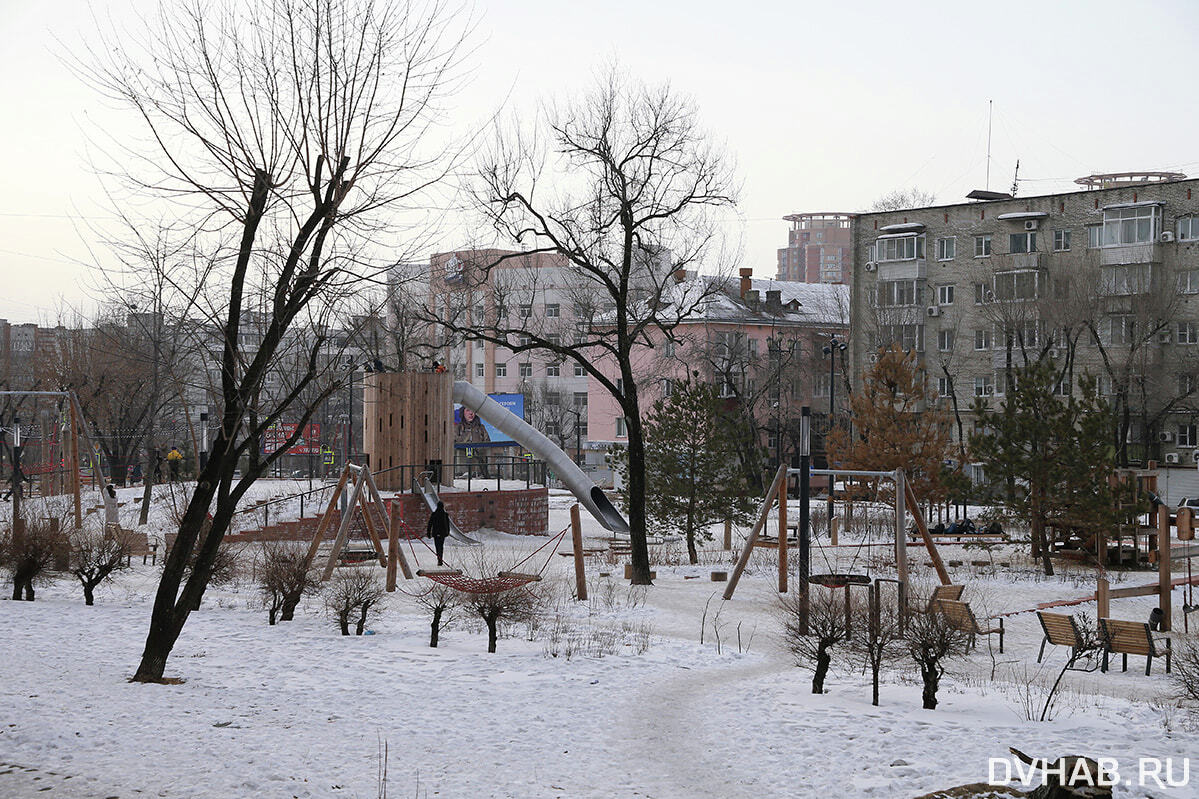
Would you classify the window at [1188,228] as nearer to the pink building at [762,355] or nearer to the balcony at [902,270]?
the balcony at [902,270]

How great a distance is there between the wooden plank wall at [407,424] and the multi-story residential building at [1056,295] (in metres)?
22.9

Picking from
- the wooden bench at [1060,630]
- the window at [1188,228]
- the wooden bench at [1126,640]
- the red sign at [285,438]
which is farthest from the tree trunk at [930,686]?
the window at [1188,228]

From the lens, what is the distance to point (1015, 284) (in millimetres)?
52438

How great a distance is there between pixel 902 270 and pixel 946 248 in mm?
2330

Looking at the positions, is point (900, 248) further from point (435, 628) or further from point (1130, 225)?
point (435, 628)

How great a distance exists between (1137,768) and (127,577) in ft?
58.1

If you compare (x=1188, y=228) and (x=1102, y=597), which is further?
(x=1188, y=228)

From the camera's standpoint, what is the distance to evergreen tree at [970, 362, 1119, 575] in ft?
78.3

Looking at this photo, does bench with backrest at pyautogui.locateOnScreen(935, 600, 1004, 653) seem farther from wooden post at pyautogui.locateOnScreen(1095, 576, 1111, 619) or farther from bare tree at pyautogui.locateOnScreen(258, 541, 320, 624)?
bare tree at pyautogui.locateOnScreen(258, 541, 320, 624)

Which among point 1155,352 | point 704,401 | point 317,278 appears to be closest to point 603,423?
point 1155,352

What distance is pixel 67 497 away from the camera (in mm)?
37344

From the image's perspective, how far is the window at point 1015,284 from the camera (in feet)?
169

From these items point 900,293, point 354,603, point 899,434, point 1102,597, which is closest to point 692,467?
point 899,434

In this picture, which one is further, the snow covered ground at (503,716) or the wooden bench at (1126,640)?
the wooden bench at (1126,640)
